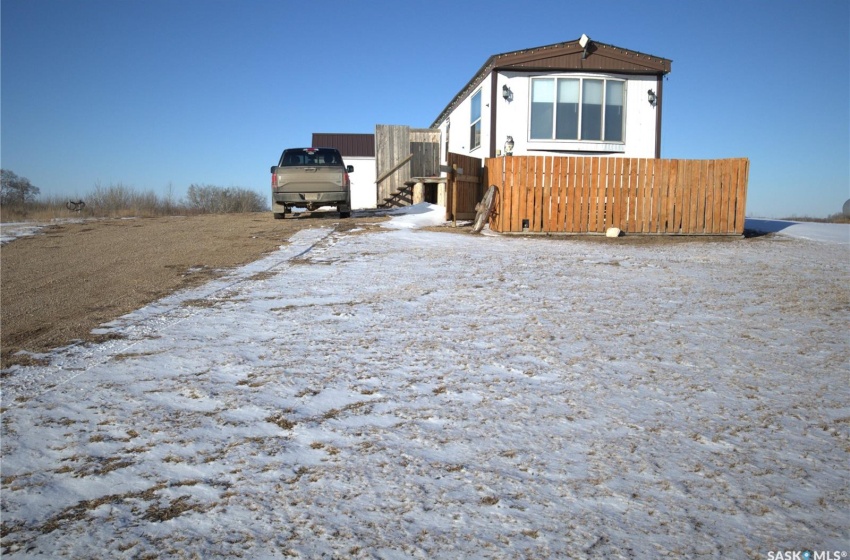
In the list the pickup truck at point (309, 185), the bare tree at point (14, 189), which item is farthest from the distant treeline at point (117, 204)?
the pickup truck at point (309, 185)

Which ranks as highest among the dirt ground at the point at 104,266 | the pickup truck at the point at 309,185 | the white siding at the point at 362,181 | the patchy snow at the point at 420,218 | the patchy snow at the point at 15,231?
the white siding at the point at 362,181

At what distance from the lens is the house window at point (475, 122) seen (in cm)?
1727

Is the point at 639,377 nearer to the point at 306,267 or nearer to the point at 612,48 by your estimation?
the point at 306,267

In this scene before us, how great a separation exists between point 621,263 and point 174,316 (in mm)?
5838

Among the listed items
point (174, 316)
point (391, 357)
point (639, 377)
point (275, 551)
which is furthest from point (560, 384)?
point (174, 316)

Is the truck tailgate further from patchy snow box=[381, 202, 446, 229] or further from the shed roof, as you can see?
the shed roof

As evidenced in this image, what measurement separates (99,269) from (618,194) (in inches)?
366

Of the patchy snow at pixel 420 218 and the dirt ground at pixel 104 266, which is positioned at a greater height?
the patchy snow at pixel 420 218

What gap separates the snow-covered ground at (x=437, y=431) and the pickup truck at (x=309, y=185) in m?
9.07

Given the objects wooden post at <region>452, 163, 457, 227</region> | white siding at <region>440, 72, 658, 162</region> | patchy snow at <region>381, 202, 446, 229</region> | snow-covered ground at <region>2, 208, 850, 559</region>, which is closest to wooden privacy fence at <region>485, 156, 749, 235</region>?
wooden post at <region>452, 163, 457, 227</region>

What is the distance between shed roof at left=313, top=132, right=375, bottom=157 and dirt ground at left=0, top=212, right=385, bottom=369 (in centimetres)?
2351

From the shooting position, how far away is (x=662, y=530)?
2264mm

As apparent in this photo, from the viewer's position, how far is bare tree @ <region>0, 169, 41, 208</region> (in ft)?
87.4

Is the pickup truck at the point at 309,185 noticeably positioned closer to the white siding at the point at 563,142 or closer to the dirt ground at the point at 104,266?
the dirt ground at the point at 104,266
